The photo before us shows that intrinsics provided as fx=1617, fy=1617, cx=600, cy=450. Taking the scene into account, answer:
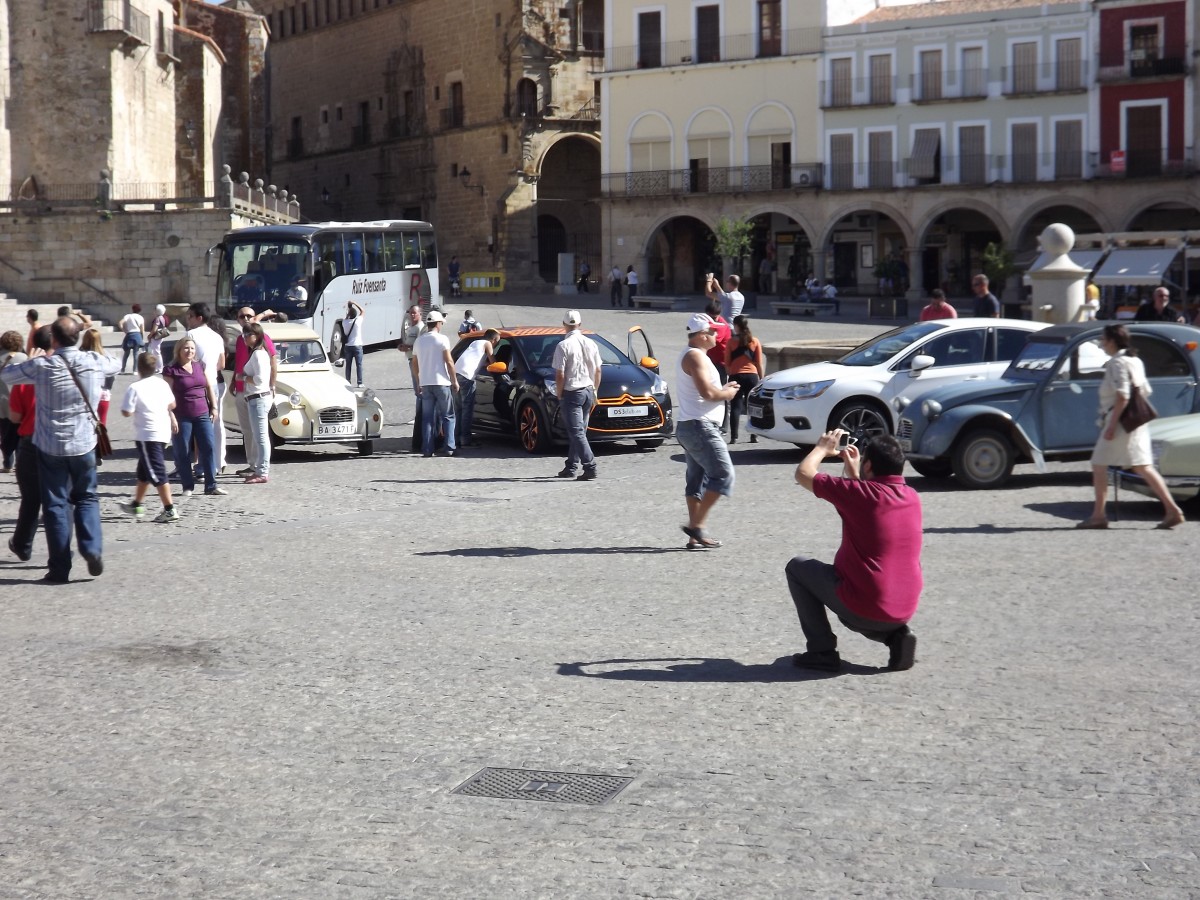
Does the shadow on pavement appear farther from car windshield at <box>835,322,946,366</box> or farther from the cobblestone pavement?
car windshield at <box>835,322,946,366</box>

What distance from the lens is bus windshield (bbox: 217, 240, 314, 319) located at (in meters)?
34.3

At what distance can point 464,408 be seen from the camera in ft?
64.5

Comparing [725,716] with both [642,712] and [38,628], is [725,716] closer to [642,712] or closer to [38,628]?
[642,712]

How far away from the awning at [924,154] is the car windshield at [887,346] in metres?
38.7

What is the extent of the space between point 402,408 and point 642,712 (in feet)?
59.9

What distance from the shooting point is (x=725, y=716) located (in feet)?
22.9

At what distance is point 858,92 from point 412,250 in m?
22.7

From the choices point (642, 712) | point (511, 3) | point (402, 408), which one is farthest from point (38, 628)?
point (511, 3)

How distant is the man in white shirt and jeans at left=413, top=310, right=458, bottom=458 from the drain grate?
1215cm

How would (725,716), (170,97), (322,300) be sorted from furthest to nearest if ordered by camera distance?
(170,97) < (322,300) < (725,716)

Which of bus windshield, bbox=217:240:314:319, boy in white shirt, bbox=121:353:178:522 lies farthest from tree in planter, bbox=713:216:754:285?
boy in white shirt, bbox=121:353:178:522

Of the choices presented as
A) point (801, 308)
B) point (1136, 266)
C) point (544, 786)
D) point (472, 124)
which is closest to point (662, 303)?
point (801, 308)

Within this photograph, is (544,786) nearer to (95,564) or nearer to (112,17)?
(95,564)

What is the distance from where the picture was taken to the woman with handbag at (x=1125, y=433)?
39.0ft
